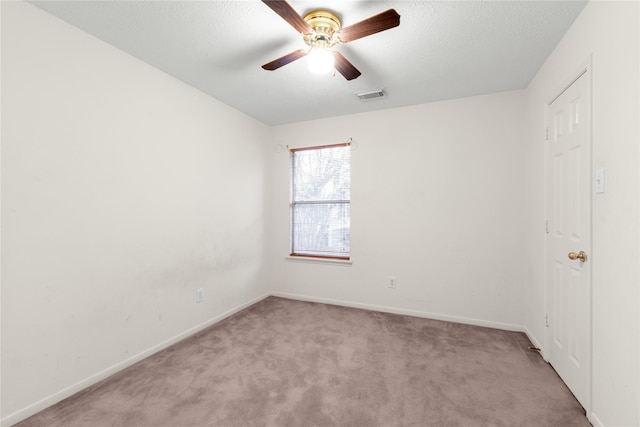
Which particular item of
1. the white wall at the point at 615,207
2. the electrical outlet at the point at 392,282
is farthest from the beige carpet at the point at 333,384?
the electrical outlet at the point at 392,282

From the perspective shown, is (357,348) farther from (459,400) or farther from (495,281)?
(495,281)

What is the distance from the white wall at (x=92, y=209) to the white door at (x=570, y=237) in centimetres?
323

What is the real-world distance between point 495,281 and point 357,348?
1724 millimetres

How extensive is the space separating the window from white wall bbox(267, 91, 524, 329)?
5.7 inches

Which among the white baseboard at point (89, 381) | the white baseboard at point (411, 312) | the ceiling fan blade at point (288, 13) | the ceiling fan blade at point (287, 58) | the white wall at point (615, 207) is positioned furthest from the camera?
the white baseboard at point (411, 312)

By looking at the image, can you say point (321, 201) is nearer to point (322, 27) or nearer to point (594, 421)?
point (322, 27)

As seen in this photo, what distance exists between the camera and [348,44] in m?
2.15

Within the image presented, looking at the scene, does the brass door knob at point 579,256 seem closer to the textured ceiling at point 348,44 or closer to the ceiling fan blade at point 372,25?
the textured ceiling at point 348,44

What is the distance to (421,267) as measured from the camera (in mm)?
3342

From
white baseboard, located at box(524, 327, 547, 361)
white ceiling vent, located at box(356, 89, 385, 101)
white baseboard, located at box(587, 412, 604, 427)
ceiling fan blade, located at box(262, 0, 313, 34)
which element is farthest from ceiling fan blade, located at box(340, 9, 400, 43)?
white baseboard, located at box(524, 327, 547, 361)

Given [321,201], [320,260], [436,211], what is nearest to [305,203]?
[321,201]

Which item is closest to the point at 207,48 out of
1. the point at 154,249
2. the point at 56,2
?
the point at 56,2

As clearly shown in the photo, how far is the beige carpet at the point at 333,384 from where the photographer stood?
1.70 meters

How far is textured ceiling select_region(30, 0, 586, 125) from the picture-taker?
1775 millimetres
